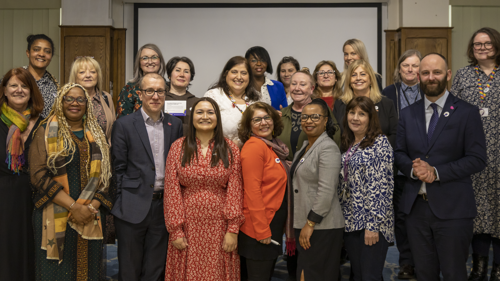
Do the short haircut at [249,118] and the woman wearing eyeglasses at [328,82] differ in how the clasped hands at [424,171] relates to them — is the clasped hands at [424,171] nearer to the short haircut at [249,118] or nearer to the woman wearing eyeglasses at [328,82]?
the short haircut at [249,118]

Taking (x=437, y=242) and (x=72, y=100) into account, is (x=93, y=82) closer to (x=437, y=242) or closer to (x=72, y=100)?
(x=72, y=100)

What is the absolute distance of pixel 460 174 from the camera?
2.60m

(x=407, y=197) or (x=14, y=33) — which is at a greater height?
(x=14, y=33)

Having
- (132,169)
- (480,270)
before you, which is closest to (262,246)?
(132,169)

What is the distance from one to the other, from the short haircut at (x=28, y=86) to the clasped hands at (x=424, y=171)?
2700 mm

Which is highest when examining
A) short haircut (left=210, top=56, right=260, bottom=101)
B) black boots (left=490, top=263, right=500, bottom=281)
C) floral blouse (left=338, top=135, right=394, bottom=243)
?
short haircut (left=210, top=56, right=260, bottom=101)

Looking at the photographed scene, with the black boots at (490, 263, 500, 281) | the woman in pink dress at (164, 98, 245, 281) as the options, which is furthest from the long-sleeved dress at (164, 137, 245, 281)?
the black boots at (490, 263, 500, 281)

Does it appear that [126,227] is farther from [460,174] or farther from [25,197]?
[460,174]

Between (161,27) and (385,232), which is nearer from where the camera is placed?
(385,232)

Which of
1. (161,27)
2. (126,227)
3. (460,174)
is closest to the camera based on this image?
(460,174)

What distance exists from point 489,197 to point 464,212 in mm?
954

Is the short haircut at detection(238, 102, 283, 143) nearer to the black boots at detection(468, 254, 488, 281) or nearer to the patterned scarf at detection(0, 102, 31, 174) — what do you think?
the patterned scarf at detection(0, 102, 31, 174)

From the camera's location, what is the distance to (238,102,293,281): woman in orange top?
2.68m

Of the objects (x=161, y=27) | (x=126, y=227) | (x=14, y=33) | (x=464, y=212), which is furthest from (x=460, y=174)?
(x=14, y=33)
